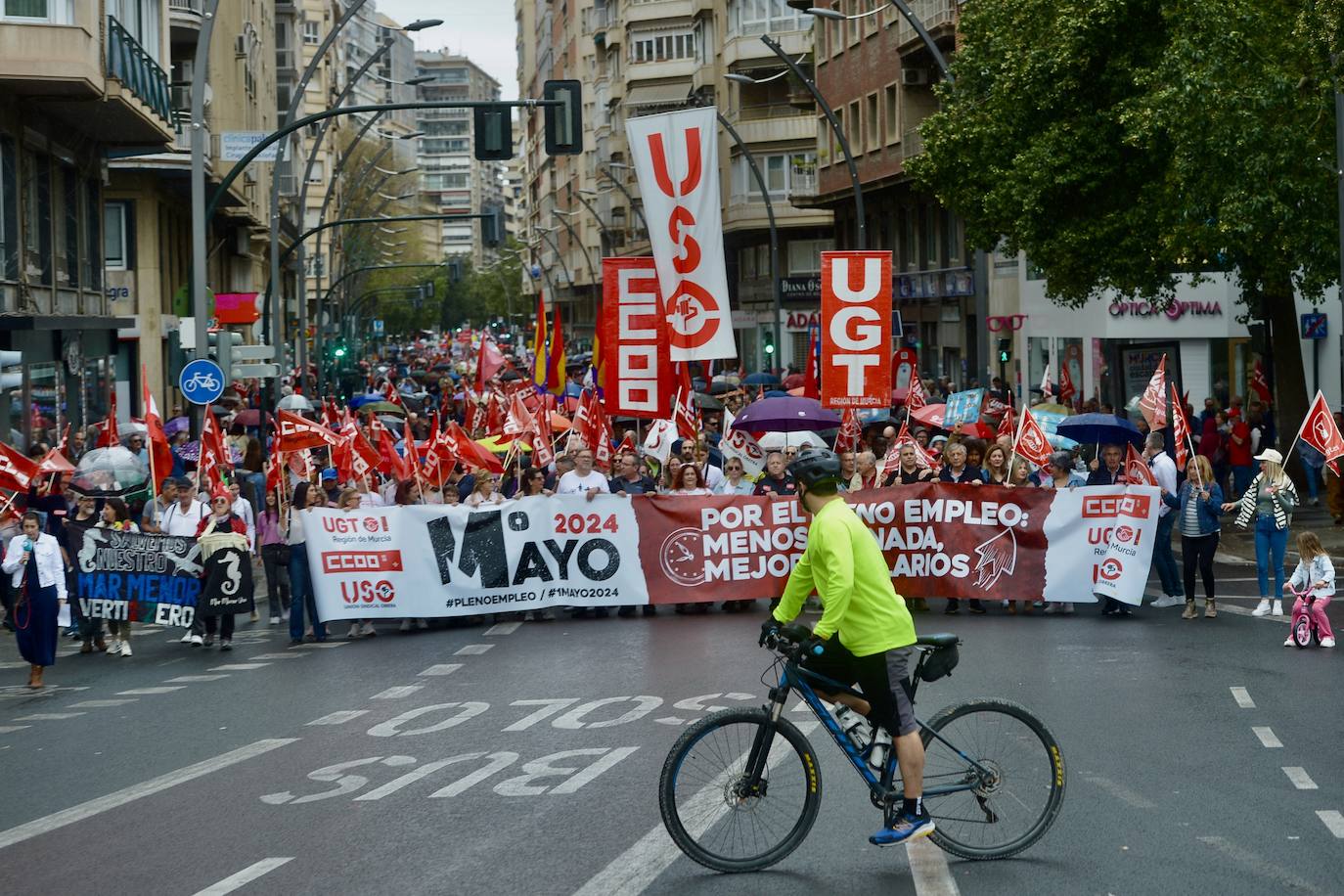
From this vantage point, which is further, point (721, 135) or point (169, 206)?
point (721, 135)

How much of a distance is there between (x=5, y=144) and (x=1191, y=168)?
1621cm

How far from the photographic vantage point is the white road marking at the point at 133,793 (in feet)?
32.0

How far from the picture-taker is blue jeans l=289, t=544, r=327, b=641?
1814 cm

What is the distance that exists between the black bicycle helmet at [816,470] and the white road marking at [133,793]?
13.8 feet

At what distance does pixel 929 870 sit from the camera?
8367mm

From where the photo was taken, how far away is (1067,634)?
54.1ft

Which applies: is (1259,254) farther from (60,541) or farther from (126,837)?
(126,837)

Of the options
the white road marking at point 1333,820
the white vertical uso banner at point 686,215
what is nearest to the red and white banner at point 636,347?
the white vertical uso banner at point 686,215

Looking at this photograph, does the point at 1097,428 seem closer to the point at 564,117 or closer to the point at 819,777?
the point at 564,117

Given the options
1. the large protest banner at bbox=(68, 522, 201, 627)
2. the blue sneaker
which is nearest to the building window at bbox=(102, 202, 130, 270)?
the large protest banner at bbox=(68, 522, 201, 627)

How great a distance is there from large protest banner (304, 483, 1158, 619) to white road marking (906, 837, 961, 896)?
31.4ft

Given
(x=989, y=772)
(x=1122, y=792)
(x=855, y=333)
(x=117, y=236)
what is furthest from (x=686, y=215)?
(x=117, y=236)

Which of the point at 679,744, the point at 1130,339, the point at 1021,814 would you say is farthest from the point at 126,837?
the point at 1130,339

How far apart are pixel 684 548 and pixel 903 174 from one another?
114ft
